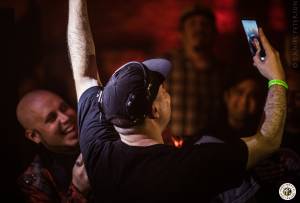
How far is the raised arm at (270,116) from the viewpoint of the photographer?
80.9 inches

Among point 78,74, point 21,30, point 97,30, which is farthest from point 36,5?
point 78,74

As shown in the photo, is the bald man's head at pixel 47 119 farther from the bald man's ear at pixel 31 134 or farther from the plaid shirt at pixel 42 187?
the plaid shirt at pixel 42 187

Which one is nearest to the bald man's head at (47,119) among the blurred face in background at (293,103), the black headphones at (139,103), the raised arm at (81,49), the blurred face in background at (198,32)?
the raised arm at (81,49)

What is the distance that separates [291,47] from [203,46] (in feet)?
1.97

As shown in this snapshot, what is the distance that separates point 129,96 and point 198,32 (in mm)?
847

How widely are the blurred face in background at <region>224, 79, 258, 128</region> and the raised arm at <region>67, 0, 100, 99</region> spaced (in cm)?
90

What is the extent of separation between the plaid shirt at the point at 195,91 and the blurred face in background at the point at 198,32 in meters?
0.09

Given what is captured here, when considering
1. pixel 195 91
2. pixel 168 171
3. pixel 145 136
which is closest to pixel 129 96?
pixel 145 136

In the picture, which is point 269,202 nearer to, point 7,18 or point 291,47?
point 291,47

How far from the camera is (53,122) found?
8.61 ft

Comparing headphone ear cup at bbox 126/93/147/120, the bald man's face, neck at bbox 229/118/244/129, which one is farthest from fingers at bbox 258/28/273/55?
the bald man's face

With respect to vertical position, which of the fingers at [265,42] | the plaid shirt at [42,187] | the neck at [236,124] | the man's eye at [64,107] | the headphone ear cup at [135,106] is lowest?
the plaid shirt at [42,187]

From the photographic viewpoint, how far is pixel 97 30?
8.67 feet

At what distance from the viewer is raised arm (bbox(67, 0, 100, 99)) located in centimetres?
232
